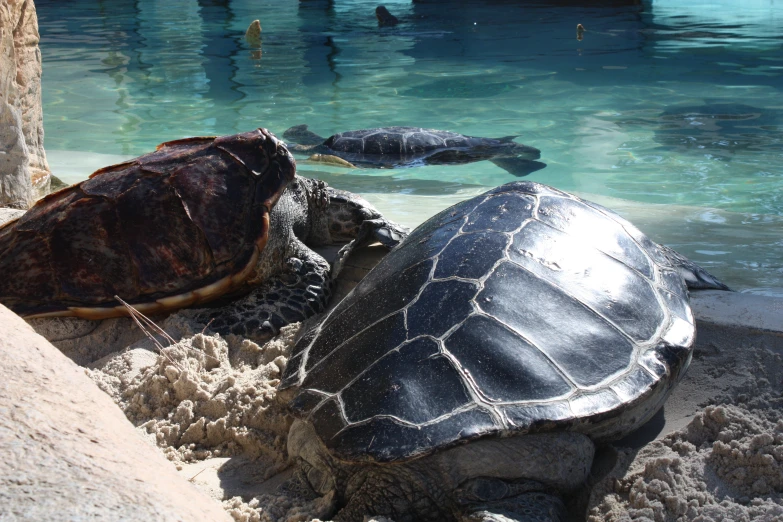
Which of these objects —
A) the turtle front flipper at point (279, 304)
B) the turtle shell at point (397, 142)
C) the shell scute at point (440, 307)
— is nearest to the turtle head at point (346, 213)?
the turtle front flipper at point (279, 304)

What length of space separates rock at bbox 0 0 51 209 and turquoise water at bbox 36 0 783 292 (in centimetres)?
128

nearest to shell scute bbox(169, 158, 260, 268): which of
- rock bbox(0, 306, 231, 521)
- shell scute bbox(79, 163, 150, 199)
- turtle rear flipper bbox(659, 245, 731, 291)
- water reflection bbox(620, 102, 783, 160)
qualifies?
shell scute bbox(79, 163, 150, 199)

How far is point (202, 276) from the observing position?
3631 millimetres

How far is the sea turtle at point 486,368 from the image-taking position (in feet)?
6.63

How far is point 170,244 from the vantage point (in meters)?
3.61

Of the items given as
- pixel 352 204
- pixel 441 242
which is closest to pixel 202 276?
pixel 352 204

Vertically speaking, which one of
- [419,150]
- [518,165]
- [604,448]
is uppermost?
[604,448]

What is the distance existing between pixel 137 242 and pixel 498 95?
8238 millimetres

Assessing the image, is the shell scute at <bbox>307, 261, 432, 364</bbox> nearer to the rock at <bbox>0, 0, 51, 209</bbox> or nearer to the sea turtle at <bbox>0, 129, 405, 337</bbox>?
the sea turtle at <bbox>0, 129, 405, 337</bbox>

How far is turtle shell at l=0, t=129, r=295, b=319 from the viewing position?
3.55m

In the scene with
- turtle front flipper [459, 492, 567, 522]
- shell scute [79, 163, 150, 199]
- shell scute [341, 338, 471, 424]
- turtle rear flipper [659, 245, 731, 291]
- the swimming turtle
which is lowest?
the swimming turtle

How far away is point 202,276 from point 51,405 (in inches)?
83.5

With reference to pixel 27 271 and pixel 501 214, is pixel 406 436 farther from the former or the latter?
pixel 27 271

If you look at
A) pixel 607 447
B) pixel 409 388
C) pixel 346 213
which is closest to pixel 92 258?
pixel 346 213
